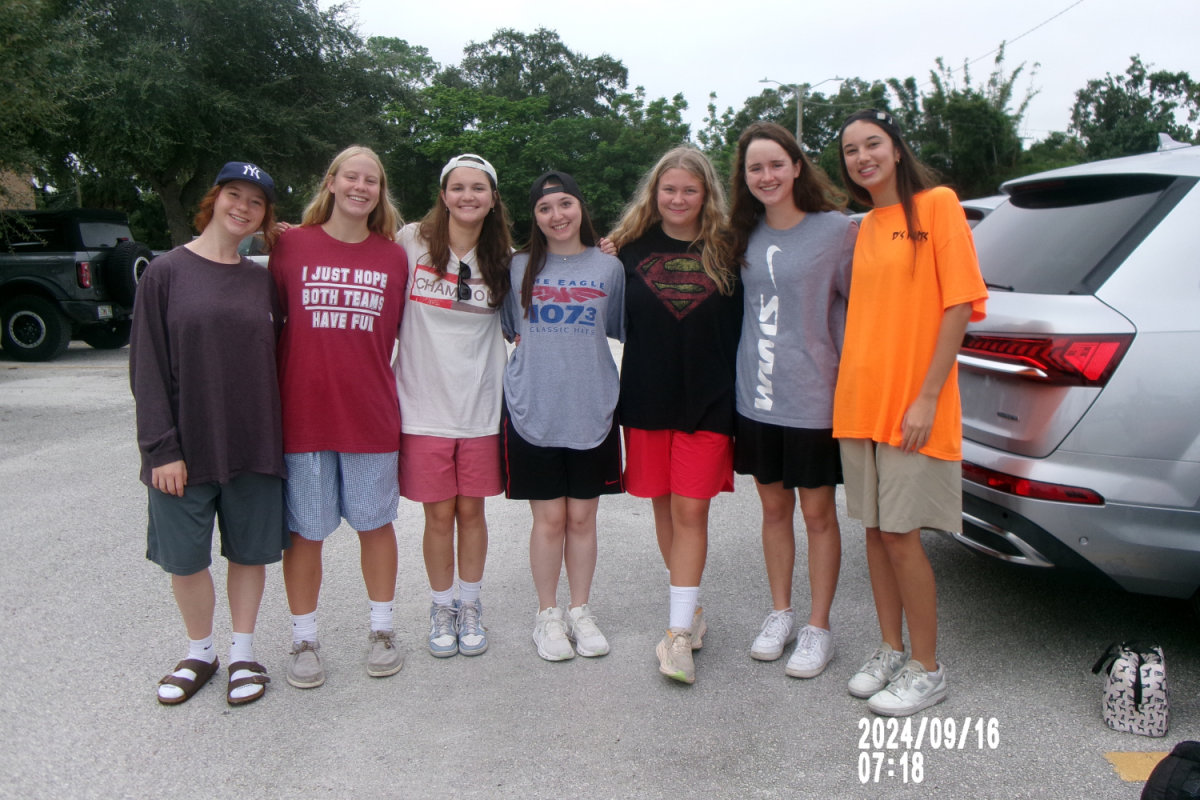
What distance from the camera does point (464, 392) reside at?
3230 millimetres

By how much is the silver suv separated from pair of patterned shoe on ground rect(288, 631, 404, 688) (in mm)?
2203

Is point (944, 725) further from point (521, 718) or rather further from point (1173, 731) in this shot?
point (521, 718)

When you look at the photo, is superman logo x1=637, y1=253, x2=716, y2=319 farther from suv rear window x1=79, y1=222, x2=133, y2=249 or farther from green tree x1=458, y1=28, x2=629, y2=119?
green tree x1=458, y1=28, x2=629, y2=119

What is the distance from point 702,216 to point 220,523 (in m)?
2.11

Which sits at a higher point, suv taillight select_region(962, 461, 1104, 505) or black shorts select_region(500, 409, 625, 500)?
suv taillight select_region(962, 461, 1104, 505)

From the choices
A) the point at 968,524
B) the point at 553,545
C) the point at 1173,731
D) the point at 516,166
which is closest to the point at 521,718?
the point at 553,545

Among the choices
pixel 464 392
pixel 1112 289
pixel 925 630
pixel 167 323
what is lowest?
pixel 925 630

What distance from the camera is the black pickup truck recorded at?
1116cm

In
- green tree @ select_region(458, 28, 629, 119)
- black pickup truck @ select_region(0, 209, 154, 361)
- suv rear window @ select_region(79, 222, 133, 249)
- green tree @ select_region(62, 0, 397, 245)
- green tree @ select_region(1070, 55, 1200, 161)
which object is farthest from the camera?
green tree @ select_region(458, 28, 629, 119)

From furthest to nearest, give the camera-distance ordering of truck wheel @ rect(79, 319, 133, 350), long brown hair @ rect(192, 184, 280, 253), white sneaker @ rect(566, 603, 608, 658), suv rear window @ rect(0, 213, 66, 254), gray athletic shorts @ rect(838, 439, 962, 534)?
truck wheel @ rect(79, 319, 133, 350) → suv rear window @ rect(0, 213, 66, 254) → white sneaker @ rect(566, 603, 608, 658) → long brown hair @ rect(192, 184, 280, 253) → gray athletic shorts @ rect(838, 439, 962, 534)

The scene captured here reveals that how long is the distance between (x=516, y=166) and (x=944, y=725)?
40838mm

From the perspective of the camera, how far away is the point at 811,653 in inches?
124

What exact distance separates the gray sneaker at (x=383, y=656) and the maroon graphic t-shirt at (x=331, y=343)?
0.75m

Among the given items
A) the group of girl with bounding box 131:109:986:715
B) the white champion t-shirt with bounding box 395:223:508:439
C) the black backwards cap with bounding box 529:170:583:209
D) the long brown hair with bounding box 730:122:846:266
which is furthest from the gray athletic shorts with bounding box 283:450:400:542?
the long brown hair with bounding box 730:122:846:266
